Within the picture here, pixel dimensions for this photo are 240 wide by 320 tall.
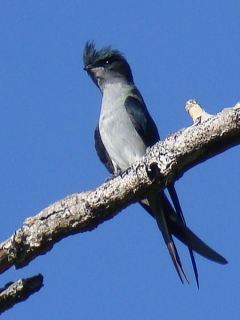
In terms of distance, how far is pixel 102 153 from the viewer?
25.6 ft

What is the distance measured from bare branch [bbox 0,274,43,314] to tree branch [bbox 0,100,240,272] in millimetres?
253

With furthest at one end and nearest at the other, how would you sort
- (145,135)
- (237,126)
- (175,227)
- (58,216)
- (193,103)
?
(145,135) < (175,227) < (193,103) < (58,216) < (237,126)

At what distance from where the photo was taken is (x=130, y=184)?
14.3 ft

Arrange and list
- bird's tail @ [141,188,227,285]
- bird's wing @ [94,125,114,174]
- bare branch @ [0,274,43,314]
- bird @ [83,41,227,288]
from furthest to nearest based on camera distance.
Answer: bird's wing @ [94,125,114,174], bird @ [83,41,227,288], bird's tail @ [141,188,227,285], bare branch @ [0,274,43,314]

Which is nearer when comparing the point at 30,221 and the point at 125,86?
the point at 30,221

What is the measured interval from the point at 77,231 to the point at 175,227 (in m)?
1.94

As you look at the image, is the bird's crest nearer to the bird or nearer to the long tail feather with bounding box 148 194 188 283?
the bird

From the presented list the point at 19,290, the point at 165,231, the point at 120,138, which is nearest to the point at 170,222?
the point at 165,231


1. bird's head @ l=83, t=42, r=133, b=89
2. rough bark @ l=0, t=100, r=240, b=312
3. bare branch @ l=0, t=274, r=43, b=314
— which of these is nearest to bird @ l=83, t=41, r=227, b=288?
bird's head @ l=83, t=42, r=133, b=89

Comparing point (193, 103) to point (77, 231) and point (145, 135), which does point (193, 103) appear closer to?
point (77, 231)

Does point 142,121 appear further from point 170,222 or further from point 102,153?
point 170,222

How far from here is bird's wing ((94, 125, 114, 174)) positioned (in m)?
7.73

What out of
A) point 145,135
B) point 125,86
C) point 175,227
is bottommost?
point 175,227

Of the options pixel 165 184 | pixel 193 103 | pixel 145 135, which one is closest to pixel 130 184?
Answer: pixel 165 184
